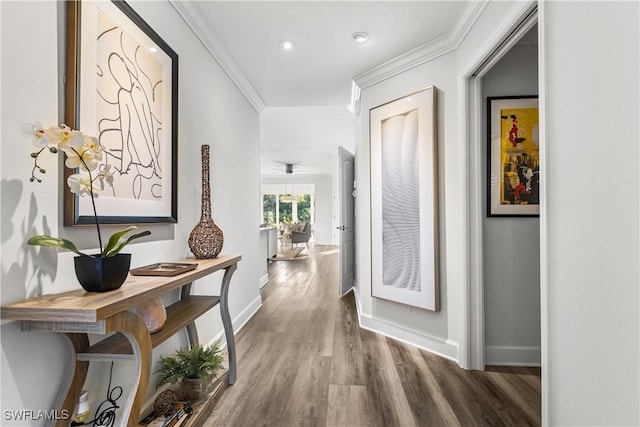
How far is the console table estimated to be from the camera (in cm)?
94

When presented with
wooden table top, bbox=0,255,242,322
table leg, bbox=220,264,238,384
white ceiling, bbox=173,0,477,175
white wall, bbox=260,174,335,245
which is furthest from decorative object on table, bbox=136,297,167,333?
white wall, bbox=260,174,335,245

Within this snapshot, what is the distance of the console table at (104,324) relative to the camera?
0.94m

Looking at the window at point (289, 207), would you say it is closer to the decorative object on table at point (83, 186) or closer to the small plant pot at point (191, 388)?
the small plant pot at point (191, 388)

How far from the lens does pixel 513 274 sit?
93.7 inches

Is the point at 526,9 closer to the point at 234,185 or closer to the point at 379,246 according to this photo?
the point at 379,246

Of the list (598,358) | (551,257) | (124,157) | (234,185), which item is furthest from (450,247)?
(124,157)

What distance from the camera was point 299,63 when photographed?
2.94 meters

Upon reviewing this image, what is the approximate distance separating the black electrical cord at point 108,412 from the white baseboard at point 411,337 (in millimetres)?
2191

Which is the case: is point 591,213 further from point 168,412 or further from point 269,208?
point 269,208

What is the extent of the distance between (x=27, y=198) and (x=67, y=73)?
49 centimetres

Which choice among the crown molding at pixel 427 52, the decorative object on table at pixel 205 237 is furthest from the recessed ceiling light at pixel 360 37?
the decorative object on table at pixel 205 237

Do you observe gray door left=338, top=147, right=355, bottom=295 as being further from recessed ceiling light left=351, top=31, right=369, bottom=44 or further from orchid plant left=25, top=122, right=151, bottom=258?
orchid plant left=25, top=122, right=151, bottom=258

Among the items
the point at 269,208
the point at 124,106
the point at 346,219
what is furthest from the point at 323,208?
the point at 124,106

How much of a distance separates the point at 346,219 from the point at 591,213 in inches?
143
